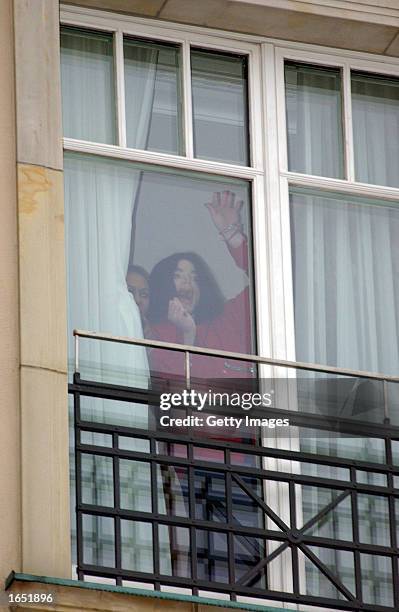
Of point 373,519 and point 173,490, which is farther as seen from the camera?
point 373,519

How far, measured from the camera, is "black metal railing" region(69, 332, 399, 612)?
13.0 meters

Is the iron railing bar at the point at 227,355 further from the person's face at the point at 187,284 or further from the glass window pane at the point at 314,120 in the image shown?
the glass window pane at the point at 314,120

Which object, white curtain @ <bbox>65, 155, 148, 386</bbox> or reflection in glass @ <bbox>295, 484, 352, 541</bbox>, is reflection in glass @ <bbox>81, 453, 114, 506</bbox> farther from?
reflection in glass @ <bbox>295, 484, 352, 541</bbox>

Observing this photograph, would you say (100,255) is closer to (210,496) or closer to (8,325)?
(8,325)

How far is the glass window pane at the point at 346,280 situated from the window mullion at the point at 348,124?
0.15 meters

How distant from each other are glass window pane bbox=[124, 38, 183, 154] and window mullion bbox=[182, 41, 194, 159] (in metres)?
0.04

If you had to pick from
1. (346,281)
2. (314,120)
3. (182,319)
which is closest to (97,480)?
(182,319)

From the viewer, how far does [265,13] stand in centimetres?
1445

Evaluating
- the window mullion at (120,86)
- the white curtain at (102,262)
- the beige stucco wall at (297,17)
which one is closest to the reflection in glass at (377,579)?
the white curtain at (102,262)

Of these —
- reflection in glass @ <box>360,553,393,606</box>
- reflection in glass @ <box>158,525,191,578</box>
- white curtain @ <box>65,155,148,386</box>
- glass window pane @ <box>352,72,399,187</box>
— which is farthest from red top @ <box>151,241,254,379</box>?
reflection in glass @ <box>360,553,393,606</box>

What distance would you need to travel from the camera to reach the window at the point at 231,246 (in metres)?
13.3

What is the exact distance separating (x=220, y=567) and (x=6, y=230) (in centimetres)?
195

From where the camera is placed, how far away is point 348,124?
1458 cm

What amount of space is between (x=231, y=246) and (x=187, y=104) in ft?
2.61
